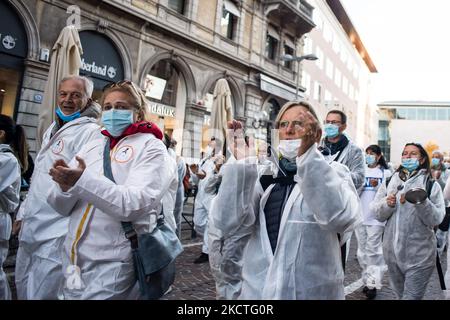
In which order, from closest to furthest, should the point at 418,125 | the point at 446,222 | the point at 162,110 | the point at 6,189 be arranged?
the point at 6,189, the point at 446,222, the point at 162,110, the point at 418,125

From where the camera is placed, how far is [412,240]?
12.9ft

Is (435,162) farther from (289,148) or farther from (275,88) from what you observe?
(275,88)

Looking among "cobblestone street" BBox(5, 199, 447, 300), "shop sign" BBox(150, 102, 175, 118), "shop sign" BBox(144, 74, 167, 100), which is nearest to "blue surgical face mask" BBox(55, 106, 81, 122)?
"cobblestone street" BBox(5, 199, 447, 300)

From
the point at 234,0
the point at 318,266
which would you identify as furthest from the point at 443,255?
the point at 234,0

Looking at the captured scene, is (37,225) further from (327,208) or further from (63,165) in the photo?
(327,208)

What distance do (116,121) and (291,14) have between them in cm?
2115

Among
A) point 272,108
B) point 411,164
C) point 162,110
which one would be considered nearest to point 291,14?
point 272,108

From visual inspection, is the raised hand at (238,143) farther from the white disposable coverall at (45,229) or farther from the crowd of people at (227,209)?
the white disposable coverall at (45,229)

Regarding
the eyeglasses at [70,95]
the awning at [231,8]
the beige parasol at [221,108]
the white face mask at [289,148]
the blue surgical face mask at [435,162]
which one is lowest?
the white face mask at [289,148]

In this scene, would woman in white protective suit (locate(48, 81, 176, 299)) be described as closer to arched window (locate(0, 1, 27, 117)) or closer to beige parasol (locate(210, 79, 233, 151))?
beige parasol (locate(210, 79, 233, 151))

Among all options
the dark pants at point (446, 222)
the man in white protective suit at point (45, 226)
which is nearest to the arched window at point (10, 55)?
the man in white protective suit at point (45, 226)

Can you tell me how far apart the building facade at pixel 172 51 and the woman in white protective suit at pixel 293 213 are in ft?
34.4

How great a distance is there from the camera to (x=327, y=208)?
5.47 feet

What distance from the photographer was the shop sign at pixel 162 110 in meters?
14.4
